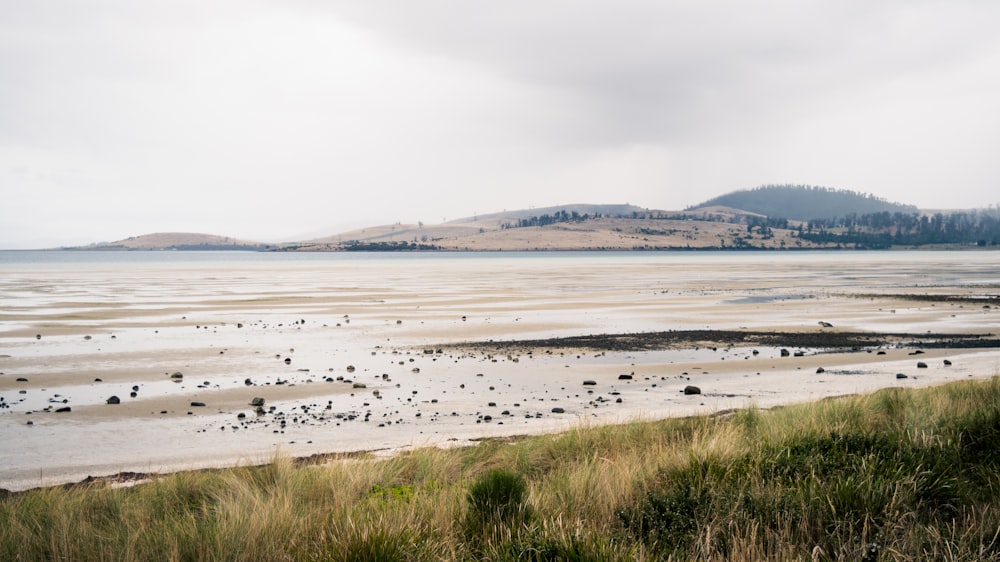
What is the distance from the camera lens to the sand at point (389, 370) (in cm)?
1299

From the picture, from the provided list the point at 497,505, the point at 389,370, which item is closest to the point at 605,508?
the point at 497,505

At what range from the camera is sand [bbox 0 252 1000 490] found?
1299 centimetres

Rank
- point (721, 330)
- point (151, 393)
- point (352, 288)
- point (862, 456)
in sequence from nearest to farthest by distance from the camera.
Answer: point (862, 456)
point (151, 393)
point (721, 330)
point (352, 288)

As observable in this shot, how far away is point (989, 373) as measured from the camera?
18.1m

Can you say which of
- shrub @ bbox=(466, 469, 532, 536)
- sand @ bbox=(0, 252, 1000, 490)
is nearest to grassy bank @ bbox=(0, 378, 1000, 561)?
shrub @ bbox=(466, 469, 532, 536)

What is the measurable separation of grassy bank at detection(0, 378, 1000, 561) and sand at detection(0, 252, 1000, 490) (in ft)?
6.47

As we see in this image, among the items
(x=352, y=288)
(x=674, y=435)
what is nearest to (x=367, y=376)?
(x=674, y=435)

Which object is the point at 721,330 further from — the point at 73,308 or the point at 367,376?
the point at 73,308

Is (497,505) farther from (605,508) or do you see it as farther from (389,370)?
(389,370)

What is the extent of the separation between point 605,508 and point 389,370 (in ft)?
45.6

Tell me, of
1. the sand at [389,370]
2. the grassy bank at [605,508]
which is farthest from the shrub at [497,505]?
the sand at [389,370]

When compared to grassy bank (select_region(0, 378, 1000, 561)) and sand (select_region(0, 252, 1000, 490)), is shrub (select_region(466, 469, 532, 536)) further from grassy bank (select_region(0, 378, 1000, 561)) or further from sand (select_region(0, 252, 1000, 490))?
sand (select_region(0, 252, 1000, 490))

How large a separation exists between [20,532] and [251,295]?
47.5 meters

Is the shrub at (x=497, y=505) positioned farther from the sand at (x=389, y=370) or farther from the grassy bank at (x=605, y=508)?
the sand at (x=389, y=370)
